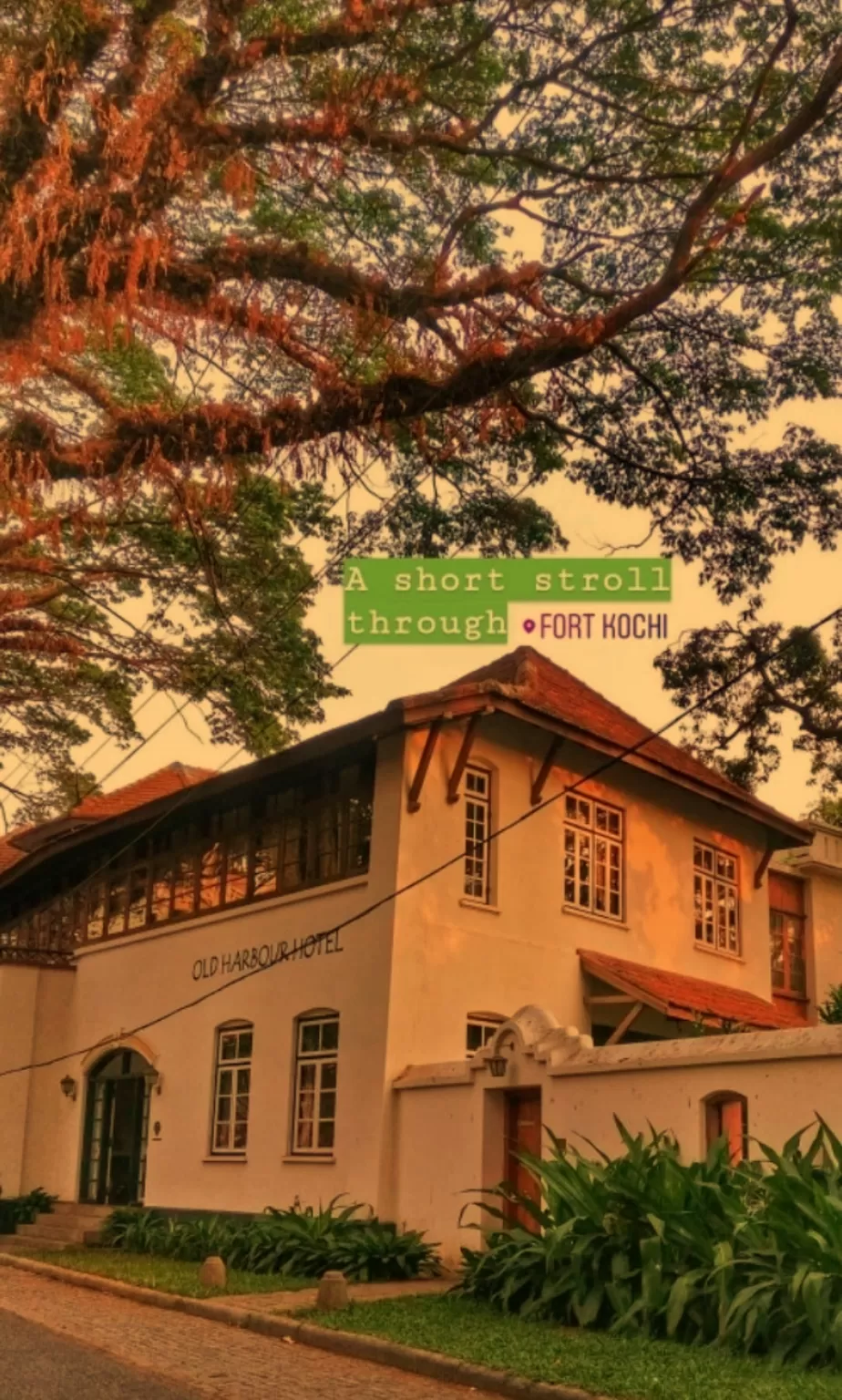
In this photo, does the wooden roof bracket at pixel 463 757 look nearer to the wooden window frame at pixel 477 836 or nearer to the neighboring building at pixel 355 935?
the neighboring building at pixel 355 935

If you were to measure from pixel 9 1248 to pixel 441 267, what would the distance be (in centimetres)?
1608

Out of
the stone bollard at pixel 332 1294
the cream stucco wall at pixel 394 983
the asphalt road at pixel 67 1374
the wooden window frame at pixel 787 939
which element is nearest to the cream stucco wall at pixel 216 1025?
the cream stucco wall at pixel 394 983

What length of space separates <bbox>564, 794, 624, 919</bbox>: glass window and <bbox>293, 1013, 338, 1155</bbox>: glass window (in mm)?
3719

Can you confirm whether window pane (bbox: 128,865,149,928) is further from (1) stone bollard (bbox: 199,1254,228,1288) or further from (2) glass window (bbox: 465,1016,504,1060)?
(1) stone bollard (bbox: 199,1254,228,1288)

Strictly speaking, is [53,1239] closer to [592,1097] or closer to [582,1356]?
[592,1097]

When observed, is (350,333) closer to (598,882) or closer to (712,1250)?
(712,1250)

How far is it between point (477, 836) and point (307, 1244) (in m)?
5.40

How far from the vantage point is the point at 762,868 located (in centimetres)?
2373

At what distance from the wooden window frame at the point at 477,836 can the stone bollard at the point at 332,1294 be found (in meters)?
6.44

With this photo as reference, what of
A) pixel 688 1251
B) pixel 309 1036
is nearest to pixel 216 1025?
pixel 309 1036

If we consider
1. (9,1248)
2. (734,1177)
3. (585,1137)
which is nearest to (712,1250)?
(734,1177)

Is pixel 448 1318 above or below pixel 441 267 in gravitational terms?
below

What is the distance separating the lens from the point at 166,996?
2166 cm

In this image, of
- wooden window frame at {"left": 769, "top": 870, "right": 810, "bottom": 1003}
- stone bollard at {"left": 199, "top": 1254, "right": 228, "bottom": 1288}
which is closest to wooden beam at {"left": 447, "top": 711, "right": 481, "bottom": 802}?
stone bollard at {"left": 199, "top": 1254, "right": 228, "bottom": 1288}
